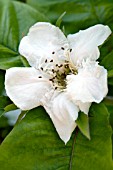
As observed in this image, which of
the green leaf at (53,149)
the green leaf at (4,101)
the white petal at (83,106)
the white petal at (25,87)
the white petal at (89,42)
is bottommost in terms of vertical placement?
the green leaf at (53,149)

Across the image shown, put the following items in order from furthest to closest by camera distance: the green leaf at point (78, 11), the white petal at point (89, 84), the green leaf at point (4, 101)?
1. the green leaf at point (78, 11)
2. the green leaf at point (4, 101)
3. the white petal at point (89, 84)

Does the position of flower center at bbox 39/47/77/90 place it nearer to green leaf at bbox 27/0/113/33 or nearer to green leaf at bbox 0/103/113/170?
green leaf at bbox 0/103/113/170

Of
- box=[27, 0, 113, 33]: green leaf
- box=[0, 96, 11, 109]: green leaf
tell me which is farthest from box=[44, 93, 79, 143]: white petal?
box=[27, 0, 113, 33]: green leaf

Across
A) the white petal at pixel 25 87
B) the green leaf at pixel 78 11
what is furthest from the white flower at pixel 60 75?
the green leaf at pixel 78 11

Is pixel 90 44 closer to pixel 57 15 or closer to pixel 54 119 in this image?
pixel 54 119

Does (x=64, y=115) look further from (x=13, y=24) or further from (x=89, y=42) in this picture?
(x=13, y=24)

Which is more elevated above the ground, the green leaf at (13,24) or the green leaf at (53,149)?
the green leaf at (13,24)

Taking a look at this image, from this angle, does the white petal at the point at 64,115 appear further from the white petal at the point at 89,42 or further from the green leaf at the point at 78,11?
the green leaf at the point at 78,11

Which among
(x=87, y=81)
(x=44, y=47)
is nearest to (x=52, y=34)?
(x=44, y=47)
